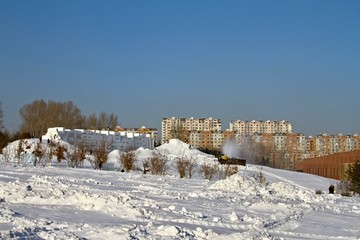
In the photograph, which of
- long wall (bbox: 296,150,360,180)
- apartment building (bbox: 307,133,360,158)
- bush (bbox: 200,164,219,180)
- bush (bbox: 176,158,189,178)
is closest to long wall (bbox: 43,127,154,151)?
bush (bbox: 176,158,189,178)

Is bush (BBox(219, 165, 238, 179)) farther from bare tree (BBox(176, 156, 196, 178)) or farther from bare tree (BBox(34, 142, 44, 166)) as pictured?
bare tree (BBox(34, 142, 44, 166))

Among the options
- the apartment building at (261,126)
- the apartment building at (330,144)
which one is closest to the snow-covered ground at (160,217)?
the apartment building at (330,144)

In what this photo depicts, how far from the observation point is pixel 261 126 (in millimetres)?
137375

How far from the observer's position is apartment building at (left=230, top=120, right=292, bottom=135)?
5374 inches

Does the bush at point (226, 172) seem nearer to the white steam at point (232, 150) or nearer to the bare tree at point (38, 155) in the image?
the bare tree at point (38, 155)

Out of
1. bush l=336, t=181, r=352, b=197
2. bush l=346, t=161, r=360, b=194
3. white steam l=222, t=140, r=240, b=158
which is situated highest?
white steam l=222, t=140, r=240, b=158

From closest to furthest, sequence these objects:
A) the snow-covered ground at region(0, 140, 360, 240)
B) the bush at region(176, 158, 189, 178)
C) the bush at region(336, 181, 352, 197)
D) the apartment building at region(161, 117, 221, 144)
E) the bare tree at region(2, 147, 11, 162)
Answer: the snow-covered ground at region(0, 140, 360, 240), the bush at region(336, 181, 352, 197), the bush at region(176, 158, 189, 178), the bare tree at region(2, 147, 11, 162), the apartment building at region(161, 117, 221, 144)

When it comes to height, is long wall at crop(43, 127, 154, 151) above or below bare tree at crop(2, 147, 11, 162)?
above

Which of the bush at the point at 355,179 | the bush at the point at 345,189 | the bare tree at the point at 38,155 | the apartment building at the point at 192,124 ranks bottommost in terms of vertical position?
the bush at the point at 345,189

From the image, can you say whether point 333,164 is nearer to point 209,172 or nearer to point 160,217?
point 209,172

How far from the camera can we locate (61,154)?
31.7 meters

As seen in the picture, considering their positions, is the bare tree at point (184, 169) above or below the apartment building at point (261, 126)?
below

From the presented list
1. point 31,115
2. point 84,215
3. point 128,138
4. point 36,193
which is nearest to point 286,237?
point 84,215

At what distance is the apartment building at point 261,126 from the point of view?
448 feet
